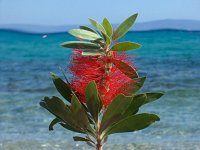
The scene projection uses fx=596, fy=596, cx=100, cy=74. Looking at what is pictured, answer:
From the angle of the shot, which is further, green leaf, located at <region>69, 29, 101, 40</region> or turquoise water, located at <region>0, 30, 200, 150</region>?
turquoise water, located at <region>0, 30, 200, 150</region>

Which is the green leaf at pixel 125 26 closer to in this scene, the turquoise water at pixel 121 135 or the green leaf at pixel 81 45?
the green leaf at pixel 81 45

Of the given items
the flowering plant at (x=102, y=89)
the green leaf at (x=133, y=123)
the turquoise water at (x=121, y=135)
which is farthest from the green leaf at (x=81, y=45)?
the turquoise water at (x=121, y=135)

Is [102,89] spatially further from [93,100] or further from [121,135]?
[121,135]

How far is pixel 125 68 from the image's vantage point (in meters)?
0.77

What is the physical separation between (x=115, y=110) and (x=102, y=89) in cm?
3

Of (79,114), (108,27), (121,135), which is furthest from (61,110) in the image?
(121,135)

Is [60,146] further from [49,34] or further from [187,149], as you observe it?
[49,34]

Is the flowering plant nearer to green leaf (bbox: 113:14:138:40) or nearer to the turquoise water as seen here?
green leaf (bbox: 113:14:138:40)

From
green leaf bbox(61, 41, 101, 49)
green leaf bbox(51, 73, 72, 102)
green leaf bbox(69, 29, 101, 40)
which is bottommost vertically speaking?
green leaf bbox(51, 73, 72, 102)

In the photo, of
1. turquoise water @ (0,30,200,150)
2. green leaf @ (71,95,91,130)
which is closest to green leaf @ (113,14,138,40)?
green leaf @ (71,95,91,130)

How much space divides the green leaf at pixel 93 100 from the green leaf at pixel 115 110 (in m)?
0.01

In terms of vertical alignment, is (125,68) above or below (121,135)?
above

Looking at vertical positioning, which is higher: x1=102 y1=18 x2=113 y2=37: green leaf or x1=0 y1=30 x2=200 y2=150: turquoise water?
x1=102 y1=18 x2=113 y2=37: green leaf

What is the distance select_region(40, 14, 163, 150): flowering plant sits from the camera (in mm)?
744
